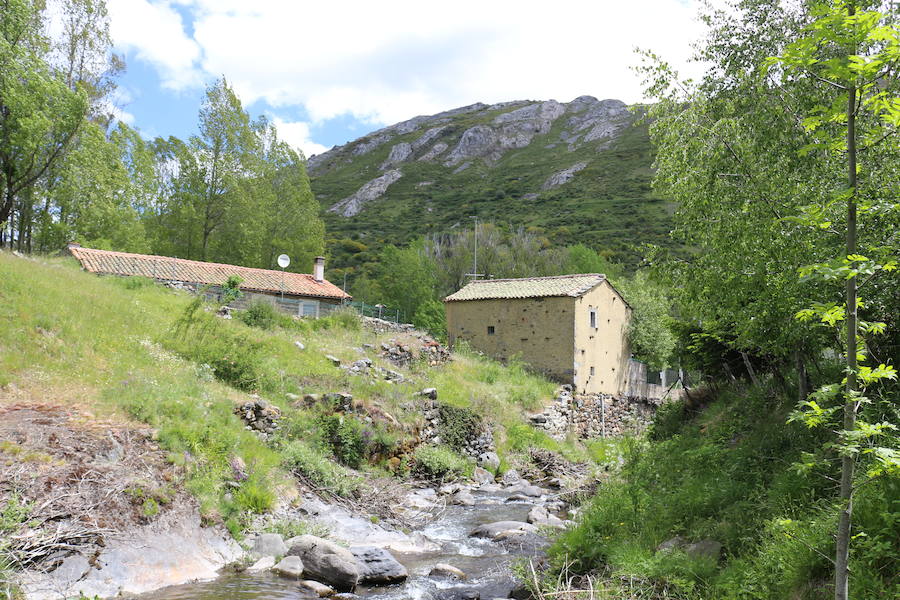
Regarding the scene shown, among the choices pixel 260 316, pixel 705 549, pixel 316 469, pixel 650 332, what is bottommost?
pixel 316 469

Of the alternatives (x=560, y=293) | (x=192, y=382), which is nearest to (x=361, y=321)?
(x=560, y=293)

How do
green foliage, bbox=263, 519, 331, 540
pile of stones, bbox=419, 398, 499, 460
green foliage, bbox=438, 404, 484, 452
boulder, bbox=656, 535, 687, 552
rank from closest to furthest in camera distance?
boulder, bbox=656, 535, 687, 552, green foliage, bbox=263, 519, 331, 540, pile of stones, bbox=419, 398, 499, 460, green foliage, bbox=438, 404, 484, 452

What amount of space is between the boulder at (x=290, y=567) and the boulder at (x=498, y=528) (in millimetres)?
4233

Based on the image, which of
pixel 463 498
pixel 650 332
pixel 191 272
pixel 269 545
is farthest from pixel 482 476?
pixel 650 332

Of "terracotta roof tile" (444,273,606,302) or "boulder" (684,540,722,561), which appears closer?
"boulder" (684,540,722,561)

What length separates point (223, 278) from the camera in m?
28.0

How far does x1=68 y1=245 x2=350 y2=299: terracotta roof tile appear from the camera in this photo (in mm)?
24828

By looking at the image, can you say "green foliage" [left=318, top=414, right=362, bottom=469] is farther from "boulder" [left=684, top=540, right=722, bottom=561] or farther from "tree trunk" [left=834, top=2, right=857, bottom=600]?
"tree trunk" [left=834, top=2, right=857, bottom=600]

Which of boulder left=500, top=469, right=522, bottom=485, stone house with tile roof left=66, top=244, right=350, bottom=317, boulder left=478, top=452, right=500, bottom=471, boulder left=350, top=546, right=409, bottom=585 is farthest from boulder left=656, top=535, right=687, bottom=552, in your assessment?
stone house with tile roof left=66, top=244, right=350, bottom=317

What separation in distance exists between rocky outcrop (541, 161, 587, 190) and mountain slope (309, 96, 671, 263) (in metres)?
0.37

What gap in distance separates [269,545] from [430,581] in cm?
274

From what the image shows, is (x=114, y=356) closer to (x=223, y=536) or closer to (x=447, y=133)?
(x=223, y=536)

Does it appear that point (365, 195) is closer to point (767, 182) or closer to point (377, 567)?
point (377, 567)

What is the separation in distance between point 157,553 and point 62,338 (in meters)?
6.79
